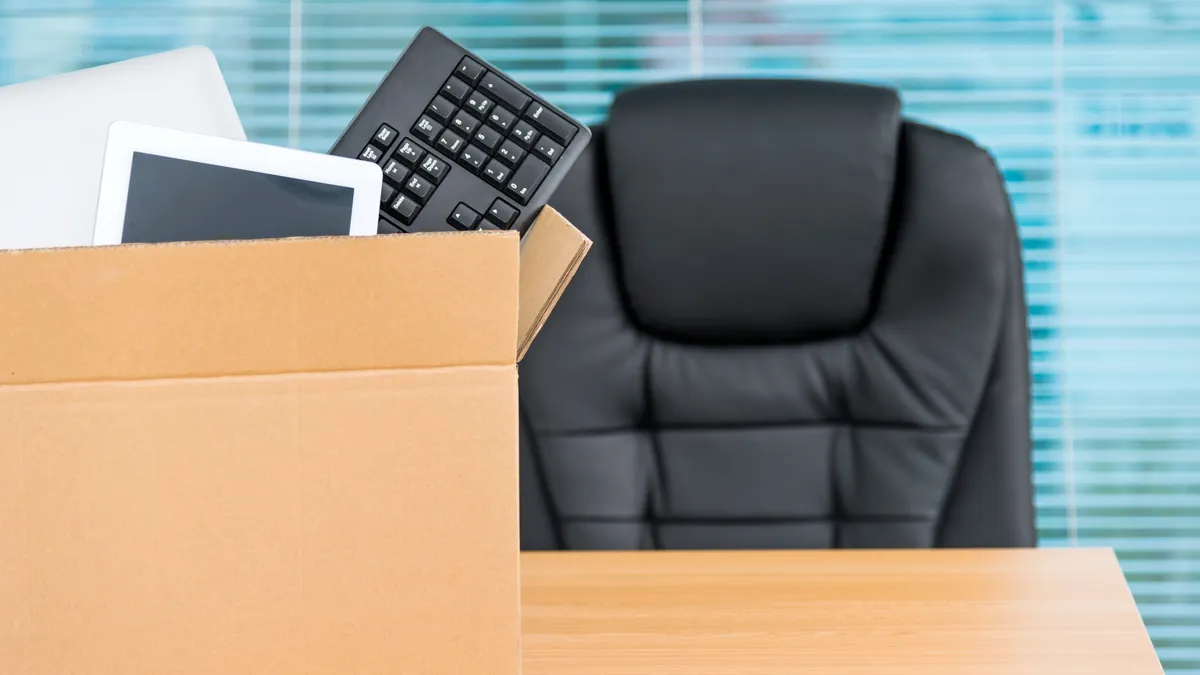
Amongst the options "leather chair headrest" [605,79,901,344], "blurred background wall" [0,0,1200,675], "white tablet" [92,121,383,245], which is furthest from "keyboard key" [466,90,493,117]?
"blurred background wall" [0,0,1200,675]

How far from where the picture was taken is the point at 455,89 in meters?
0.63

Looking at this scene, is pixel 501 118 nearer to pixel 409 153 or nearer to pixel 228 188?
pixel 409 153

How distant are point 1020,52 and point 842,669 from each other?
1451mm

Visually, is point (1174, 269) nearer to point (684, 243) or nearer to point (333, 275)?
point (684, 243)

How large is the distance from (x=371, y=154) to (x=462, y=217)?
0.08 meters

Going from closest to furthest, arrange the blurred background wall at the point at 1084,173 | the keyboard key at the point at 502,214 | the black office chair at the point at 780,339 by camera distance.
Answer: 1. the keyboard key at the point at 502,214
2. the black office chair at the point at 780,339
3. the blurred background wall at the point at 1084,173

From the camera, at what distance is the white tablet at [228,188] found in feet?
1.59

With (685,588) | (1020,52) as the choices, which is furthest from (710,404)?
(1020,52)

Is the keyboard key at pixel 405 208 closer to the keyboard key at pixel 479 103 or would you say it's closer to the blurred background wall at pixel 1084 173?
the keyboard key at pixel 479 103

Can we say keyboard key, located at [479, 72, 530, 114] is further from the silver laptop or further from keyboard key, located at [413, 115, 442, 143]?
the silver laptop

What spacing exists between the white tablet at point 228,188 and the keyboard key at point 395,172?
0.11 meters

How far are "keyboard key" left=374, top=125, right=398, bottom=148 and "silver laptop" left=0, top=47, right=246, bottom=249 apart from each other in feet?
0.30

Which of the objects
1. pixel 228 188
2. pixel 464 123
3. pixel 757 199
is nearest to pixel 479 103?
pixel 464 123

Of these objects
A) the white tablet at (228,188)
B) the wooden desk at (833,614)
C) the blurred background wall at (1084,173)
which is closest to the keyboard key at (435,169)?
the white tablet at (228,188)
